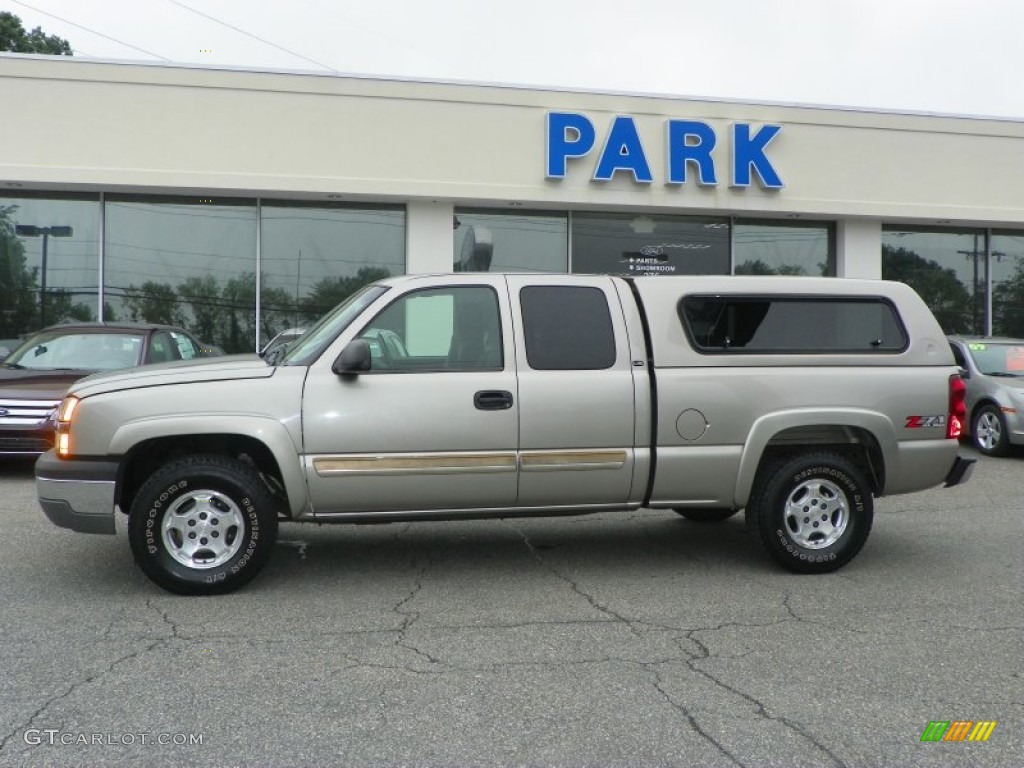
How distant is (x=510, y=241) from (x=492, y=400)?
11254 mm

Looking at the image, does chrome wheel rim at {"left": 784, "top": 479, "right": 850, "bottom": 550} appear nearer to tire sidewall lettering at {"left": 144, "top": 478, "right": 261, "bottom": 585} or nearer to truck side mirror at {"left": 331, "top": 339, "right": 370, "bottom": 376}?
truck side mirror at {"left": 331, "top": 339, "right": 370, "bottom": 376}

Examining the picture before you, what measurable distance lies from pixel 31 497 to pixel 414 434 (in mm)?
5140

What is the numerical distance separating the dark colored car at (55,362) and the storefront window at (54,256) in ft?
Answer: 14.0

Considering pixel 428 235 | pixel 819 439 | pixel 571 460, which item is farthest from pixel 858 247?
pixel 571 460

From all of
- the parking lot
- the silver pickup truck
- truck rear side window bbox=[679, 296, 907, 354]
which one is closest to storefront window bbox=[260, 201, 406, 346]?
the parking lot

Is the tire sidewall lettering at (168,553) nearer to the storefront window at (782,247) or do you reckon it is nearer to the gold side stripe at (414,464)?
the gold side stripe at (414,464)

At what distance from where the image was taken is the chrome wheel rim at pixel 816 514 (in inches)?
Result: 237

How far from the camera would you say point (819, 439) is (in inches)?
238

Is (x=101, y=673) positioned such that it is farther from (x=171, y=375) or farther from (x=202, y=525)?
(x=171, y=375)

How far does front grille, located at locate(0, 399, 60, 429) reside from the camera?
9.52m

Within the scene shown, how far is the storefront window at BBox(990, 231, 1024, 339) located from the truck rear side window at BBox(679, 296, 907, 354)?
14.3m

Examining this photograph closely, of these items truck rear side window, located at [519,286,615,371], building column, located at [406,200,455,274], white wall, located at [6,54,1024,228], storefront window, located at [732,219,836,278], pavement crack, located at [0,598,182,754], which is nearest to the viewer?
pavement crack, located at [0,598,182,754]

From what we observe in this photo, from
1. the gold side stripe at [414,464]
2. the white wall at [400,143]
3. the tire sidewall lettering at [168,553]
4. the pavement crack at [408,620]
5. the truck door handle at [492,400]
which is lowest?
the pavement crack at [408,620]

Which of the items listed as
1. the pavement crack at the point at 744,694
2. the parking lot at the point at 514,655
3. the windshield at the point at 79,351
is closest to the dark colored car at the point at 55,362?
the windshield at the point at 79,351
